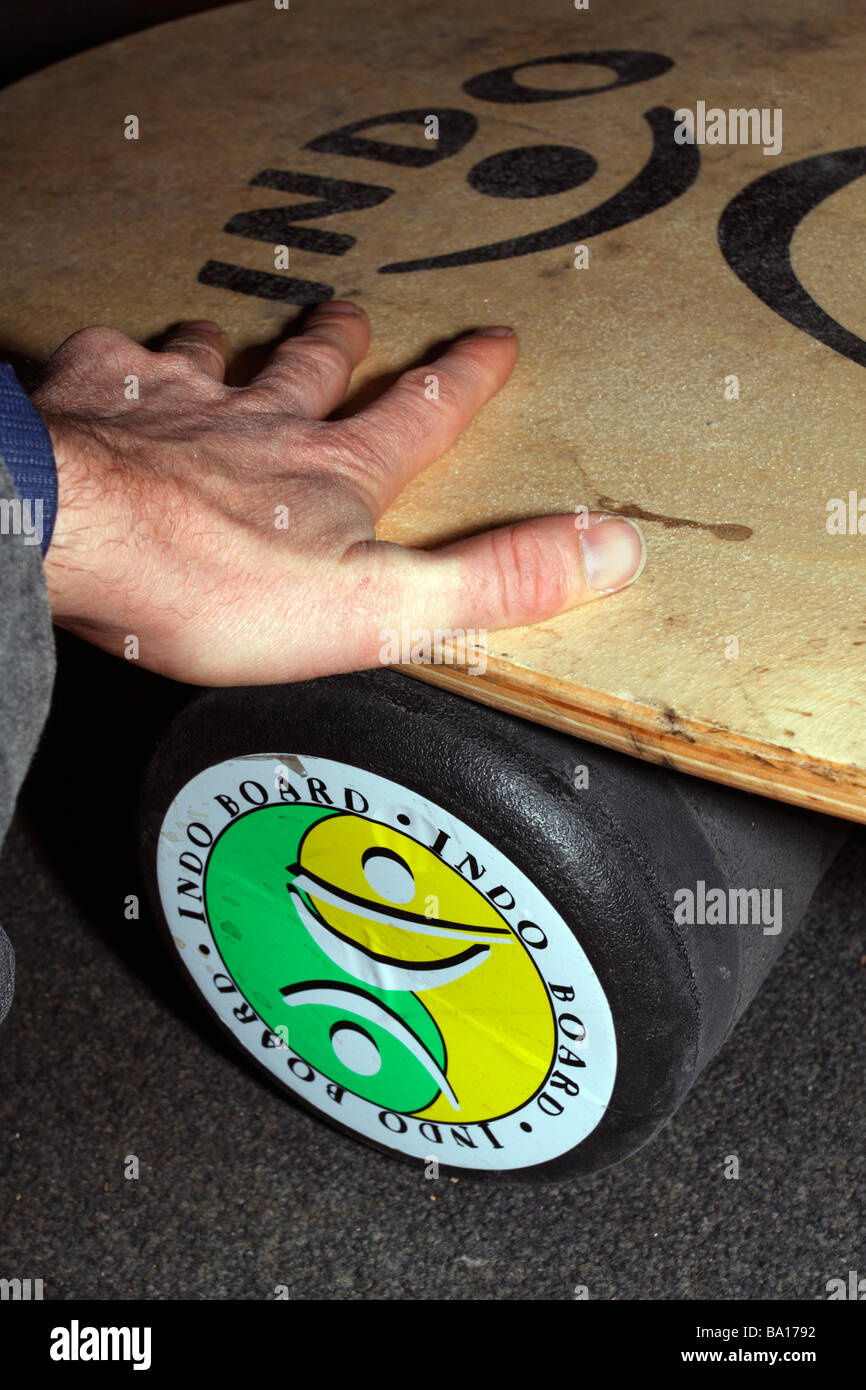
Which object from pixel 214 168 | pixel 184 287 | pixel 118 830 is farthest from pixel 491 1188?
pixel 214 168

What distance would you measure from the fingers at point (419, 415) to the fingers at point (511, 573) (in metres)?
0.09

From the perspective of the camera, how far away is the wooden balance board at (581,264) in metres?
0.73

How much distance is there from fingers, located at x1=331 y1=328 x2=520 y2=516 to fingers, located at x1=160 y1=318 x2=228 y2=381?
133 millimetres

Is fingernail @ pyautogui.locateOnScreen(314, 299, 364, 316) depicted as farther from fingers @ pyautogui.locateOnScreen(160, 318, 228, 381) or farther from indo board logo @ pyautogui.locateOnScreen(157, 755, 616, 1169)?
indo board logo @ pyautogui.locateOnScreen(157, 755, 616, 1169)

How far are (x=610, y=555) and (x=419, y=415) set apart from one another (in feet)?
0.64

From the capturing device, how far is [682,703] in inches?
27.3

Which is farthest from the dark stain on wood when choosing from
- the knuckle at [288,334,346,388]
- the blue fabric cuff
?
the blue fabric cuff

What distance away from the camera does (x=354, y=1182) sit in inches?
50.8

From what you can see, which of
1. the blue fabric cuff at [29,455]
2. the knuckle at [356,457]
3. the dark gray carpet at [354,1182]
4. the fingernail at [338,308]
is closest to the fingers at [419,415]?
the knuckle at [356,457]

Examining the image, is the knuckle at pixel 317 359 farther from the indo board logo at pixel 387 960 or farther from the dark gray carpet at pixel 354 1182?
the dark gray carpet at pixel 354 1182

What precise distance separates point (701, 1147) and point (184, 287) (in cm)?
98

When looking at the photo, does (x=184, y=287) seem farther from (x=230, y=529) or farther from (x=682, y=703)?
(x=682, y=703)

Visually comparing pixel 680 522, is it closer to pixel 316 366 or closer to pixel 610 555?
pixel 610 555

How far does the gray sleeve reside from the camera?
62 cm
